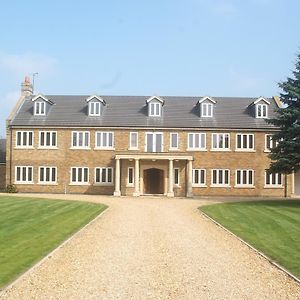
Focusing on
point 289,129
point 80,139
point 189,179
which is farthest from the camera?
point 80,139

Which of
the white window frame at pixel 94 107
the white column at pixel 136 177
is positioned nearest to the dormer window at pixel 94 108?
the white window frame at pixel 94 107

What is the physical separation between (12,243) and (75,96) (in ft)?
125

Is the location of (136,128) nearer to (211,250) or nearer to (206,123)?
(206,123)

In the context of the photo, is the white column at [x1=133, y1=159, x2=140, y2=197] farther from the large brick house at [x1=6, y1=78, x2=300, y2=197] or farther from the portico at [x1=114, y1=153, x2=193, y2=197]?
the large brick house at [x1=6, y1=78, x2=300, y2=197]

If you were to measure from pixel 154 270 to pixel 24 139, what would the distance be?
37.9 m

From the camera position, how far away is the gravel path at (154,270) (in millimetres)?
9805

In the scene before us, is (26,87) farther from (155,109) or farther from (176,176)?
(176,176)

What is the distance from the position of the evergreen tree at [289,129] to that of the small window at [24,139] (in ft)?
78.3

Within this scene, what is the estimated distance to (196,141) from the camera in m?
47.5

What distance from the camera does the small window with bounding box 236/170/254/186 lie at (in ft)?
155

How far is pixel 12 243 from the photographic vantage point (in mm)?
15422

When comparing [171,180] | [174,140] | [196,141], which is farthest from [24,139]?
[196,141]

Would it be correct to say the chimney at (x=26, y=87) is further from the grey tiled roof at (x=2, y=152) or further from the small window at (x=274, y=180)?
the small window at (x=274, y=180)

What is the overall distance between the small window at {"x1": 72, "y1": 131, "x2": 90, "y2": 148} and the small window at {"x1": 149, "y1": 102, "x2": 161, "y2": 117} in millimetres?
6306
